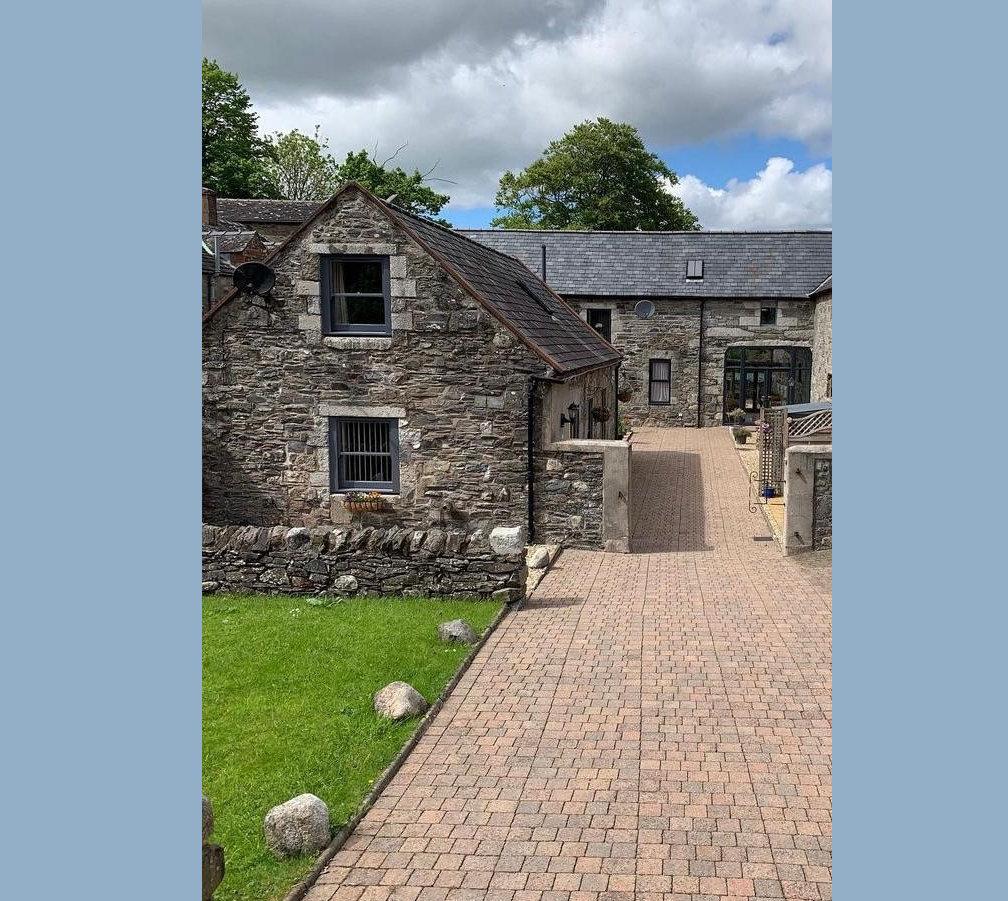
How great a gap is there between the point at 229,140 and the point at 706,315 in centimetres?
3167

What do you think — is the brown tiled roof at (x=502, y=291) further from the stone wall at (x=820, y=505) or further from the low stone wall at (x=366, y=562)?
the stone wall at (x=820, y=505)

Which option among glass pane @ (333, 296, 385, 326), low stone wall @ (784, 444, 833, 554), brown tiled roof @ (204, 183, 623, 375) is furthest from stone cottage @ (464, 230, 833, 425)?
low stone wall @ (784, 444, 833, 554)

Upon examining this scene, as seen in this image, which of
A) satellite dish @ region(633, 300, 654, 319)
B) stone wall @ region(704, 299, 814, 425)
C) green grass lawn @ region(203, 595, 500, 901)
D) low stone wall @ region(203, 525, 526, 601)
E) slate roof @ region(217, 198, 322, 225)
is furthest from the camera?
slate roof @ region(217, 198, 322, 225)

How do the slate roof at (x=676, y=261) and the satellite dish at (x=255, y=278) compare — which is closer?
the satellite dish at (x=255, y=278)

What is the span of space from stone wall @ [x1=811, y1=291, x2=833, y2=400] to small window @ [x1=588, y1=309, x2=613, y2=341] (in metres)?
7.64

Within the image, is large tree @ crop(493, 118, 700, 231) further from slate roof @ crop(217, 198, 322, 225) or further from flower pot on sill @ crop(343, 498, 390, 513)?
flower pot on sill @ crop(343, 498, 390, 513)

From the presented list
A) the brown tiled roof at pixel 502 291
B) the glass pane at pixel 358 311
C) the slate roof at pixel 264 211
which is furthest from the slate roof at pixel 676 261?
the glass pane at pixel 358 311

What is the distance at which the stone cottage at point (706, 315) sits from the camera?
3244 cm

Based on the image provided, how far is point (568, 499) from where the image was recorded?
14406mm

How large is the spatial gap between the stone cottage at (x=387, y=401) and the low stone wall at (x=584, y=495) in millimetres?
24

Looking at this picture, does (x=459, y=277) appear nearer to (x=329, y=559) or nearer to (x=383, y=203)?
(x=383, y=203)

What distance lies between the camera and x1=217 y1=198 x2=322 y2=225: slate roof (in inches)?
1567

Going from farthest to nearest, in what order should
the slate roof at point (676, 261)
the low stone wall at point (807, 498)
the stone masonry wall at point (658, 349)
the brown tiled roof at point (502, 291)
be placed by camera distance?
the stone masonry wall at point (658, 349)
the slate roof at point (676, 261)
the brown tiled roof at point (502, 291)
the low stone wall at point (807, 498)

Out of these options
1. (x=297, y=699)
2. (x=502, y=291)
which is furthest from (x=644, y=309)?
(x=297, y=699)
